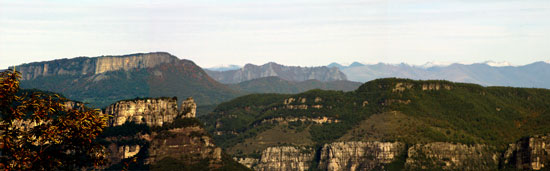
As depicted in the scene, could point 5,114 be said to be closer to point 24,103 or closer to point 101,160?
point 24,103

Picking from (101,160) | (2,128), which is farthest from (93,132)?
(2,128)

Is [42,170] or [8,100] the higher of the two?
[8,100]

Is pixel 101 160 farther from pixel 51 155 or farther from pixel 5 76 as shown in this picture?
pixel 5 76

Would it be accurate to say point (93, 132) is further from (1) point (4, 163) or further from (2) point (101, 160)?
(1) point (4, 163)

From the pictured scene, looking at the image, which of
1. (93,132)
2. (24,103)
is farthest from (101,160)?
(24,103)

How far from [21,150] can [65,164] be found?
12.8 feet

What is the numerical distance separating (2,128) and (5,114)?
3.23 feet

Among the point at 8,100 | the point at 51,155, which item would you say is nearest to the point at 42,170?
the point at 51,155

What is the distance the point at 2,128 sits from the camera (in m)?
66.3

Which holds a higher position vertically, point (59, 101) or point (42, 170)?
point (59, 101)

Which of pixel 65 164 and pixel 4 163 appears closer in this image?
pixel 4 163

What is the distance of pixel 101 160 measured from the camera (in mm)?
70000

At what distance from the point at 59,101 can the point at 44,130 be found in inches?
93.6

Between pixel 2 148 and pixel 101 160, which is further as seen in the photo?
pixel 101 160
